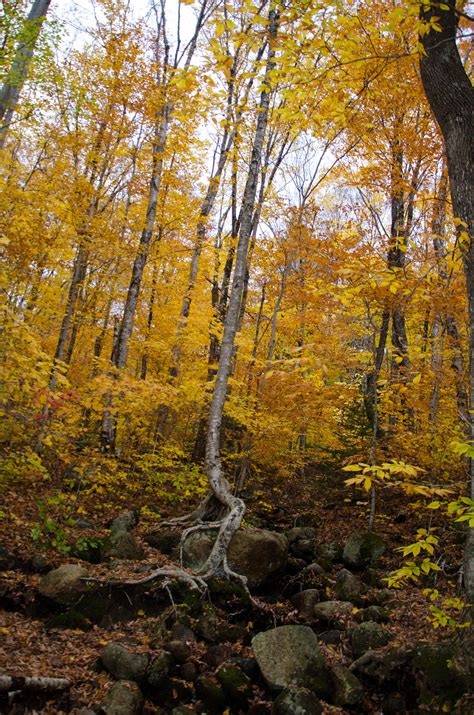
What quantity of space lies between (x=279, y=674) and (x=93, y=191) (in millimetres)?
11906

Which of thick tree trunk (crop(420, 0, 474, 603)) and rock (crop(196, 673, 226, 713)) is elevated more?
thick tree trunk (crop(420, 0, 474, 603))

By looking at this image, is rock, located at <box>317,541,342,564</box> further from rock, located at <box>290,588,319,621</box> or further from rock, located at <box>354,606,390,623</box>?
rock, located at <box>354,606,390,623</box>

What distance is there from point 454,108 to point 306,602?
22.7 feet

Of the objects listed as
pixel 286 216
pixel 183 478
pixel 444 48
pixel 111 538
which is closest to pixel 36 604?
pixel 111 538

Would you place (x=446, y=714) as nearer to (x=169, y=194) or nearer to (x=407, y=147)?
(x=407, y=147)

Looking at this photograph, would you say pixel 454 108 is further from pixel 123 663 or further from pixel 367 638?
pixel 123 663

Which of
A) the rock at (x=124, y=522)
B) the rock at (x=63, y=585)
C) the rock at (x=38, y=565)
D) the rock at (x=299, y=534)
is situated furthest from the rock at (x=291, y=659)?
the rock at (x=299, y=534)

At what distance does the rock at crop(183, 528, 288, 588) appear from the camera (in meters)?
7.05

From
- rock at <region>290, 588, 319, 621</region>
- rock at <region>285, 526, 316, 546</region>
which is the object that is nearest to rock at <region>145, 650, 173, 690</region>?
rock at <region>290, 588, 319, 621</region>

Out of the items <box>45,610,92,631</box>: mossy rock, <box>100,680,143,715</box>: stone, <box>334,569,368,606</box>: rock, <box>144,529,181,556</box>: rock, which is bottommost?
<box>45,610,92,631</box>: mossy rock

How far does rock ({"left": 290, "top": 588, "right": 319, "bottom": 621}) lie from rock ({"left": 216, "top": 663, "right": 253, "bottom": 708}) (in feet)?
6.39

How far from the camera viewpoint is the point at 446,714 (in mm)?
3566

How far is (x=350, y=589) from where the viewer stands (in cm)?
692

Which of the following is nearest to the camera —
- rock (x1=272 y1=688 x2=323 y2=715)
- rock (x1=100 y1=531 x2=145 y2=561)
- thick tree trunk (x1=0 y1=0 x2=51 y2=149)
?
rock (x1=272 y1=688 x2=323 y2=715)
